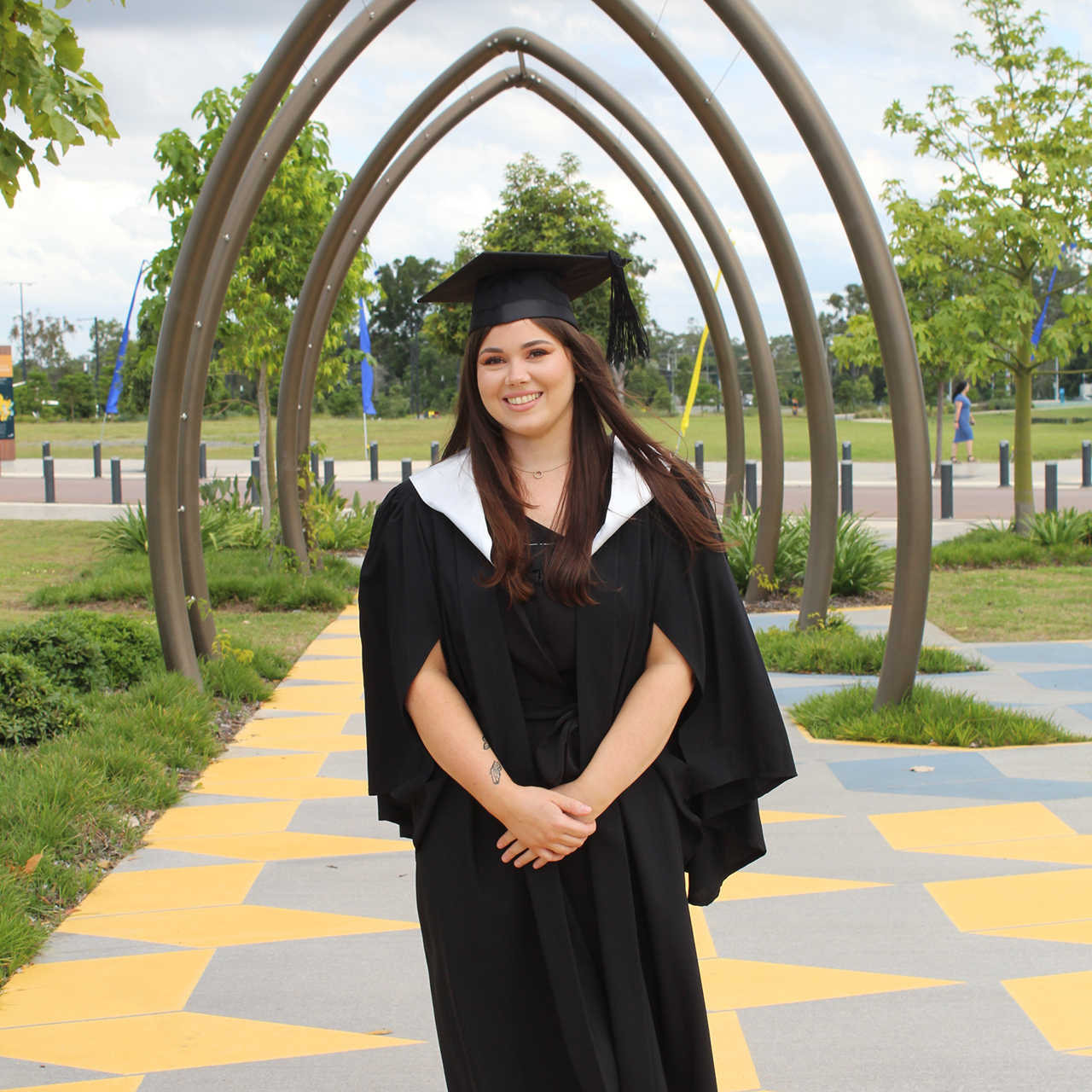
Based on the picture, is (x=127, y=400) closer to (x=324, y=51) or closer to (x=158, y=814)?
(x=324, y=51)

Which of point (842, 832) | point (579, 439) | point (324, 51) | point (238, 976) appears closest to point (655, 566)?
point (579, 439)

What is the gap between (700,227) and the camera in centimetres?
924

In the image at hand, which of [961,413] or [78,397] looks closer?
[961,413]

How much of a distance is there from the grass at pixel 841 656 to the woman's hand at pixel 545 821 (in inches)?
191

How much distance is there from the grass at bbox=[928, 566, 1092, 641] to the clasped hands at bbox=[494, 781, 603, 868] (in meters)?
6.07

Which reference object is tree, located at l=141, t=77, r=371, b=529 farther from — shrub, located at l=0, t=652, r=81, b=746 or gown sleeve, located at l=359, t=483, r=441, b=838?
gown sleeve, located at l=359, t=483, r=441, b=838

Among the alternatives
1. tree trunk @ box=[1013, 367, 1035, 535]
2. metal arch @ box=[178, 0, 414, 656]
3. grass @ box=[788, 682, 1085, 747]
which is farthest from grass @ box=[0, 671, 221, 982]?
tree trunk @ box=[1013, 367, 1035, 535]

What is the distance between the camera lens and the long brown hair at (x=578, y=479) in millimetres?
1990

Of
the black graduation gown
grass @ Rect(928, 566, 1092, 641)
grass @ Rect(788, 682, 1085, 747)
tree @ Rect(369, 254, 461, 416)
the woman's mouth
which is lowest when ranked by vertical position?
grass @ Rect(788, 682, 1085, 747)

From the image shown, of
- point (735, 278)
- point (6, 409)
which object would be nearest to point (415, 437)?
point (6, 409)

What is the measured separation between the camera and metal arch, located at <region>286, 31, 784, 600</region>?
339 inches

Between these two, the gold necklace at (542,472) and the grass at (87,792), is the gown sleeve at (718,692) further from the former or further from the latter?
the grass at (87,792)

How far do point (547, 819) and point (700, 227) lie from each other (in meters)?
7.98

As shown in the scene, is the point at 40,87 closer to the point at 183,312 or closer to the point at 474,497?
the point at 183,312
